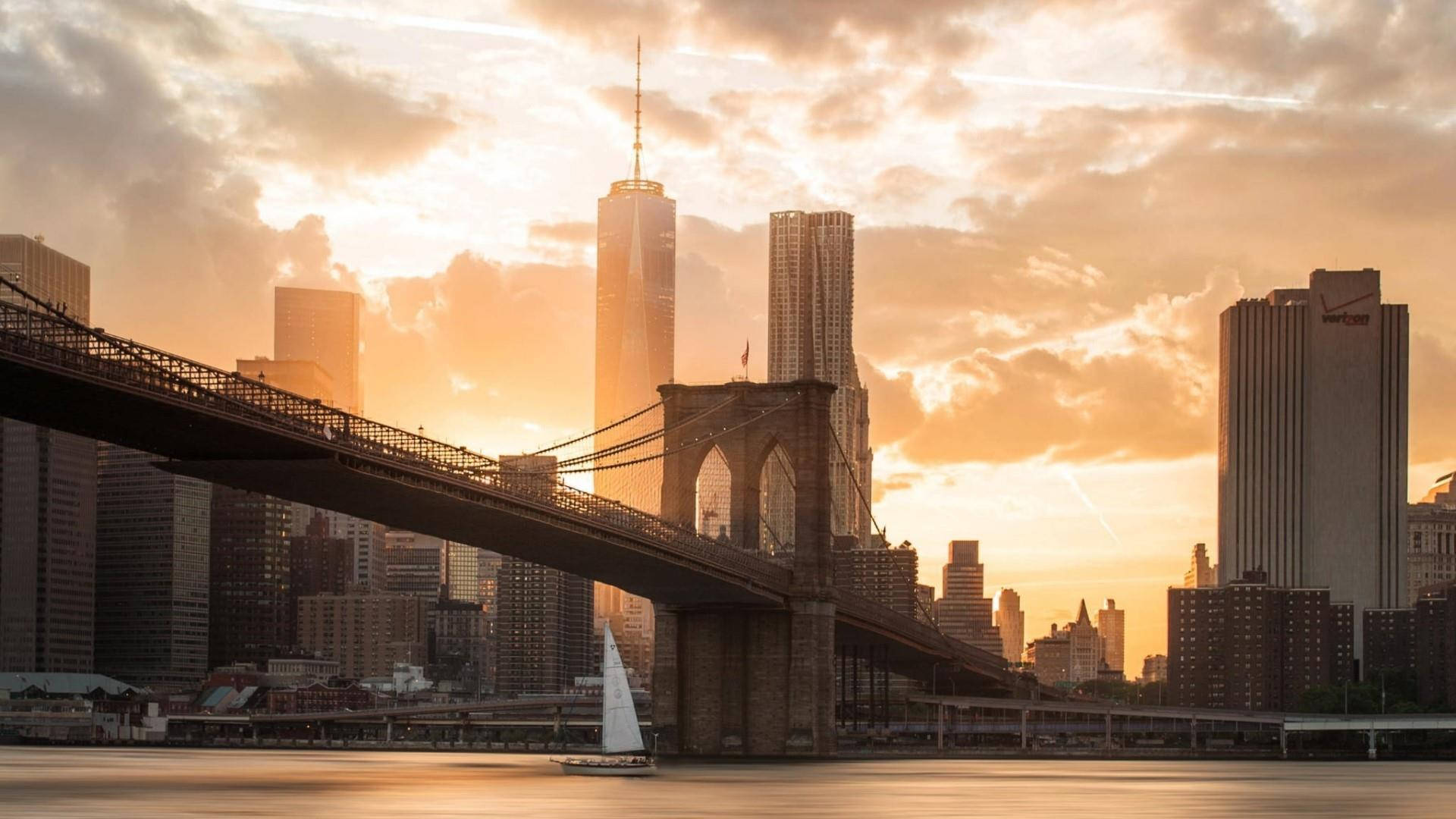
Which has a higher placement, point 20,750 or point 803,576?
point 803,576

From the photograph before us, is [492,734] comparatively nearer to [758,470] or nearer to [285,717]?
[285,717]

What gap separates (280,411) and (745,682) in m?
36.4

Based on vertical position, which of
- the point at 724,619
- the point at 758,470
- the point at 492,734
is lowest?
the point at 492,734

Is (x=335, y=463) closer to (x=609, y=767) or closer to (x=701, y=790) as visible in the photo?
(x=701, y=790)

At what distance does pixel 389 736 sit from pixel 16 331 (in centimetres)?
11577

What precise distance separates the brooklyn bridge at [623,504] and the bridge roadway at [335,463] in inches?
3.8

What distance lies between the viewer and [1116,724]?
17100 centimetres

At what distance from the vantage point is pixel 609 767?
279 ft

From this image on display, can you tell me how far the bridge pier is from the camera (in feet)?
313

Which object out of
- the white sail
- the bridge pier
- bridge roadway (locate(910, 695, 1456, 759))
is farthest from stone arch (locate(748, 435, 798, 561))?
bridge roadway (locate(910, 695, 1456, 759))

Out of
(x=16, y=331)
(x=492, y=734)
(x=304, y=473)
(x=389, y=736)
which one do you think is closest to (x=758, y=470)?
(x=304, y=473)

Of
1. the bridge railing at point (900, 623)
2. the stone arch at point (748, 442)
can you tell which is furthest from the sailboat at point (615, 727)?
the bridge railing at point (900, 623)

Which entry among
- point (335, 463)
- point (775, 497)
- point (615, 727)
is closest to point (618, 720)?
point (615, 727)

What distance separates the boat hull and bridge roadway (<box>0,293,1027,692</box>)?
705 centimetres
